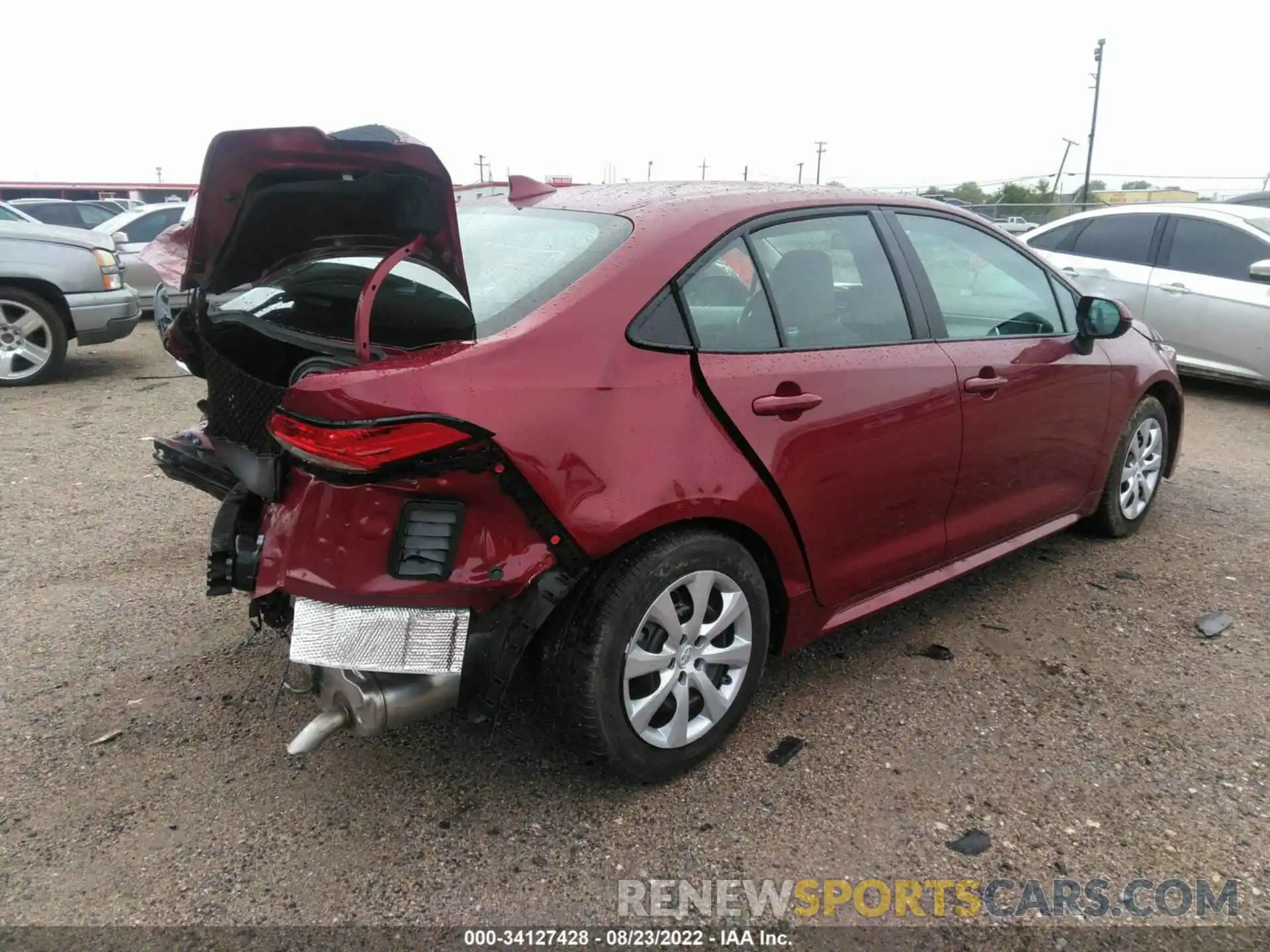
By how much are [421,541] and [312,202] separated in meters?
0.97

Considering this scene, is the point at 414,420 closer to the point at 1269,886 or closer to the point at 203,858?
the point at 203,858

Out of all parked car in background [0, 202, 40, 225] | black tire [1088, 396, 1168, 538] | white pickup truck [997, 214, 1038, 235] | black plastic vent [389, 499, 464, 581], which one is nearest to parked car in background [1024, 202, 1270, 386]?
black tire [1088, 396, 1168, 538]

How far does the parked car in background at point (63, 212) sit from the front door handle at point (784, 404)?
1456 centimetres

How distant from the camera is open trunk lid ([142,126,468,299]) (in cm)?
219

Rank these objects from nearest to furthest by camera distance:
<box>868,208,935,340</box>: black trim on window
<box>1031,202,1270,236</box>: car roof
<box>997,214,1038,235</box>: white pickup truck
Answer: <box>868,208,935,340</box>: black trim on window
<box>1031,202,1270,236</box>: car roof
<box>997,214,1038,235</box>: white pickup truck

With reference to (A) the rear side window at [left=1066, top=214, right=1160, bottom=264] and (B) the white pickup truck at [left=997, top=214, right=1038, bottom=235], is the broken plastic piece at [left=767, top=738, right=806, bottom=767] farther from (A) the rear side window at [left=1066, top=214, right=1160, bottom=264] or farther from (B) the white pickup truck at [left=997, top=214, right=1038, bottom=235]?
(B) the white pickup truck at [left=997, top=214, right=1038, bottom=235]

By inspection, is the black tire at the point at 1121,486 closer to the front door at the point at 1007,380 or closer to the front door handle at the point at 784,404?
the front door at the point at 1007,380

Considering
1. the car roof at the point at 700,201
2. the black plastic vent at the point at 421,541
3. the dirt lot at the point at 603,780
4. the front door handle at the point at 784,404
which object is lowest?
the dirt lot at the point at 603,780

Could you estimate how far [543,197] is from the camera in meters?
3.15

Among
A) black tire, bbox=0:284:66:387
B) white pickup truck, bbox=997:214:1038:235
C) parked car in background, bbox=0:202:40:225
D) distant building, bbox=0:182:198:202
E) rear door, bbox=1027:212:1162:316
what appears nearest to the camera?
black tire, bbox=0:284:66:387

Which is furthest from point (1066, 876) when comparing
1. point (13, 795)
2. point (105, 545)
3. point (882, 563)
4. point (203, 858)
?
point (105, 545)

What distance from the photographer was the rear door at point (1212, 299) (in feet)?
22.5

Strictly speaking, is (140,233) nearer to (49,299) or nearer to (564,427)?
(49,299)

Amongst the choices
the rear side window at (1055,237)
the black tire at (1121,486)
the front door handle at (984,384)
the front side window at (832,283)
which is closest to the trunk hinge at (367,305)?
the front side window at (832,283)
